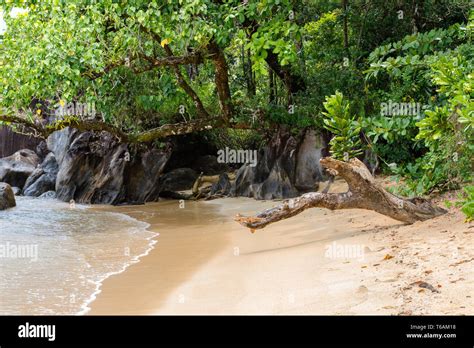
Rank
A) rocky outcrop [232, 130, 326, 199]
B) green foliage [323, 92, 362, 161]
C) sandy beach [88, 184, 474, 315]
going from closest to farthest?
1. sandy beach [88, 184, 474, 315]
2. green foliage [323, 92, 362, 161]
3. rocky outcrop [232, 130, 326, 199]

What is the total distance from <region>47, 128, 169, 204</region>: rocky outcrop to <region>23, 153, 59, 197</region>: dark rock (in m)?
1.52

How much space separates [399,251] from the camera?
6.11m

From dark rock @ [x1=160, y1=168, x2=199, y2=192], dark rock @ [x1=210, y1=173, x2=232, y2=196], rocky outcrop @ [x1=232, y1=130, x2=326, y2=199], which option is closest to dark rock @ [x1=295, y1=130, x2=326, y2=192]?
rocky outcrop @ [x1=232, y1=130, x2=326, y2=199]

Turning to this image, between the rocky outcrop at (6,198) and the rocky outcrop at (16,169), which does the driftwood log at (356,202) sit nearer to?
the rocky outcrop at (6,198)

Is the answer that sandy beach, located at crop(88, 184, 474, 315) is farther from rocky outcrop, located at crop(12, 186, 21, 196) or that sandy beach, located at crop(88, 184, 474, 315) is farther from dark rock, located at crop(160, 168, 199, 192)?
rocky outcrop, located at crop(12, 186, 21, 196)

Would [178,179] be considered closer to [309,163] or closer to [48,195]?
[48,195]

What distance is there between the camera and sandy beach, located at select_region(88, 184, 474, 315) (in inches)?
183

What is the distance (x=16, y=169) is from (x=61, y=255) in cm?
1480

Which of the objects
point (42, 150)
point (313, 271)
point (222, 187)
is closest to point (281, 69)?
point (222, 187)

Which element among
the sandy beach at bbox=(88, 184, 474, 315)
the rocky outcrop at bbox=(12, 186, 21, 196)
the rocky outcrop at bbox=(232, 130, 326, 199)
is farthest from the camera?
the rocky outcrop at bbox=(12, 186, 21, 196)

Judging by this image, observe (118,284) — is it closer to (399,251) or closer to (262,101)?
(399,251)

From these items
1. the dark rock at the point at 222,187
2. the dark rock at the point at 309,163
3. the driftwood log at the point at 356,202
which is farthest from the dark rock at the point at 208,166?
the driftwood log at the point at 356,202

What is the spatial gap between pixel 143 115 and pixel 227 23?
6235mm

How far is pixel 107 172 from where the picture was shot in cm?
1842
